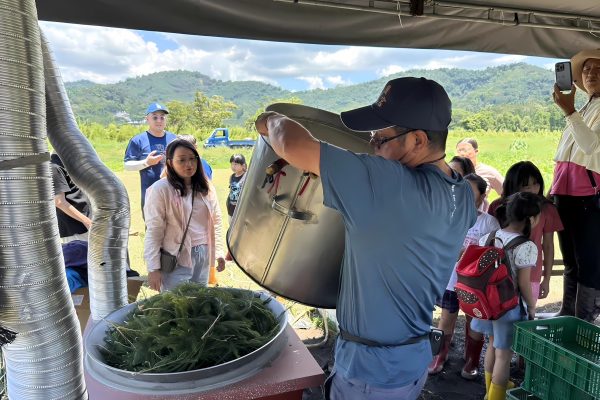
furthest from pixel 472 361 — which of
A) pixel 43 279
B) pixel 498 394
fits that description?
pixel 43 279

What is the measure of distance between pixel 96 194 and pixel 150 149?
3.16 metres

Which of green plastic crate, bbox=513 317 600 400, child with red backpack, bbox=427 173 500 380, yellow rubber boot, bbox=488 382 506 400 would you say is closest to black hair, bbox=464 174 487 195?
child with red backpack, bbox=427 173 500 380

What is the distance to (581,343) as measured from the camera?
108 inches

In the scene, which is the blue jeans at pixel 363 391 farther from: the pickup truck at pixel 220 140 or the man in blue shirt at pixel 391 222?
the pickup truck at pixel 220 140

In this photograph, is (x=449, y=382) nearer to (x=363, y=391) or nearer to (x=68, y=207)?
(x=363, y=391)

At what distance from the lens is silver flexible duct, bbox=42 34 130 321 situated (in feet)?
5.63

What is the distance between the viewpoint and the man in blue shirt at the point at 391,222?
117 centimetres

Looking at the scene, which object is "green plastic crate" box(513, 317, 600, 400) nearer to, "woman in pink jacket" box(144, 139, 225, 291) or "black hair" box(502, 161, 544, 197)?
"black hair" box(502, 161, 544, 197)

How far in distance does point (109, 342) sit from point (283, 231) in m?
0.71

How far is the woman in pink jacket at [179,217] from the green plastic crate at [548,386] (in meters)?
2.25

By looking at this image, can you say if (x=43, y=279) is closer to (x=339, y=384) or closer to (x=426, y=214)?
(x=339, y=384)

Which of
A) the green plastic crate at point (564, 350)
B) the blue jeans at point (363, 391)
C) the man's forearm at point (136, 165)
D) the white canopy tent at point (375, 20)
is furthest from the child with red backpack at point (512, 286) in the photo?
the man's forearm at point (136, 165)

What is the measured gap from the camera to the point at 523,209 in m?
2.70

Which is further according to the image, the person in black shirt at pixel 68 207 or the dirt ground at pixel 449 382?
the person in black shirt at pixel 68 207
